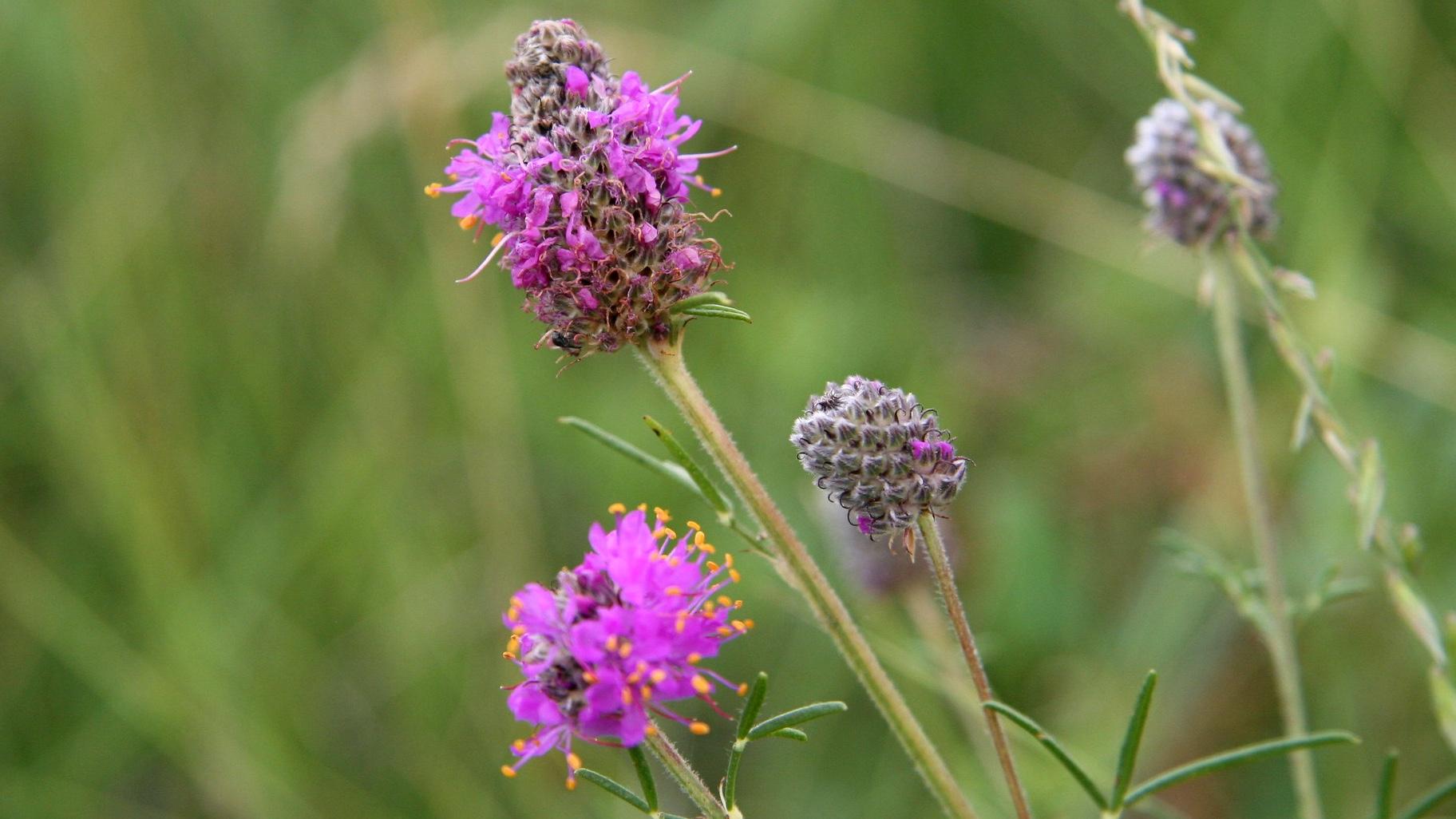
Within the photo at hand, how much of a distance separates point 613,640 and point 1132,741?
71 cm

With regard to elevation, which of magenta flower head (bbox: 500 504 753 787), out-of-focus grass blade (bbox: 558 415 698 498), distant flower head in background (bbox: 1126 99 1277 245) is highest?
distant flower head in background (bbox: 1126 99 1277 245)

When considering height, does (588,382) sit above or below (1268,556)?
above

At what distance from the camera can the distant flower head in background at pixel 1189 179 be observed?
2.41m

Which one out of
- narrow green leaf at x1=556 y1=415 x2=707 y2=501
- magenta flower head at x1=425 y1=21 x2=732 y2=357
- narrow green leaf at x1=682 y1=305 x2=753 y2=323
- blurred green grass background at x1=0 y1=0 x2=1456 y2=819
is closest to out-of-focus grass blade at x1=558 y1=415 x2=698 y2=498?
narrow green leaf at x1=556 y1=415 x2=707 y2=501

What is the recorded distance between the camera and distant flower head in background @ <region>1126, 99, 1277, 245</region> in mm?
2414

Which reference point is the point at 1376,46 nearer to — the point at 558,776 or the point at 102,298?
the point at 558,776

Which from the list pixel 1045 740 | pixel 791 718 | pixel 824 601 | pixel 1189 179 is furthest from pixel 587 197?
pixel 1189 179

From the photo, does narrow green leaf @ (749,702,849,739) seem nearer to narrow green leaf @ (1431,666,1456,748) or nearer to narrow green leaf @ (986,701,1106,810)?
narrow green leaf @ (986,701,1106,810)

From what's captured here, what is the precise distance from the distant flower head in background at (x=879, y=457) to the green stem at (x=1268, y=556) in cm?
80

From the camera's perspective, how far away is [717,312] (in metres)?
1.67

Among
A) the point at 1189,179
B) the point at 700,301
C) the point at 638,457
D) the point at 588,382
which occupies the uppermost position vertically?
the point at 588,382

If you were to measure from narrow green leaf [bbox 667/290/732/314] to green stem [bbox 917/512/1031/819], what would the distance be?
0.39 meters

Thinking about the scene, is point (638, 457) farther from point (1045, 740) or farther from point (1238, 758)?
point (1238, 758)

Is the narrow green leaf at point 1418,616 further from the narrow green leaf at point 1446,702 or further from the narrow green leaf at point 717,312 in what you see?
the narrow green leaf at point 717,312
